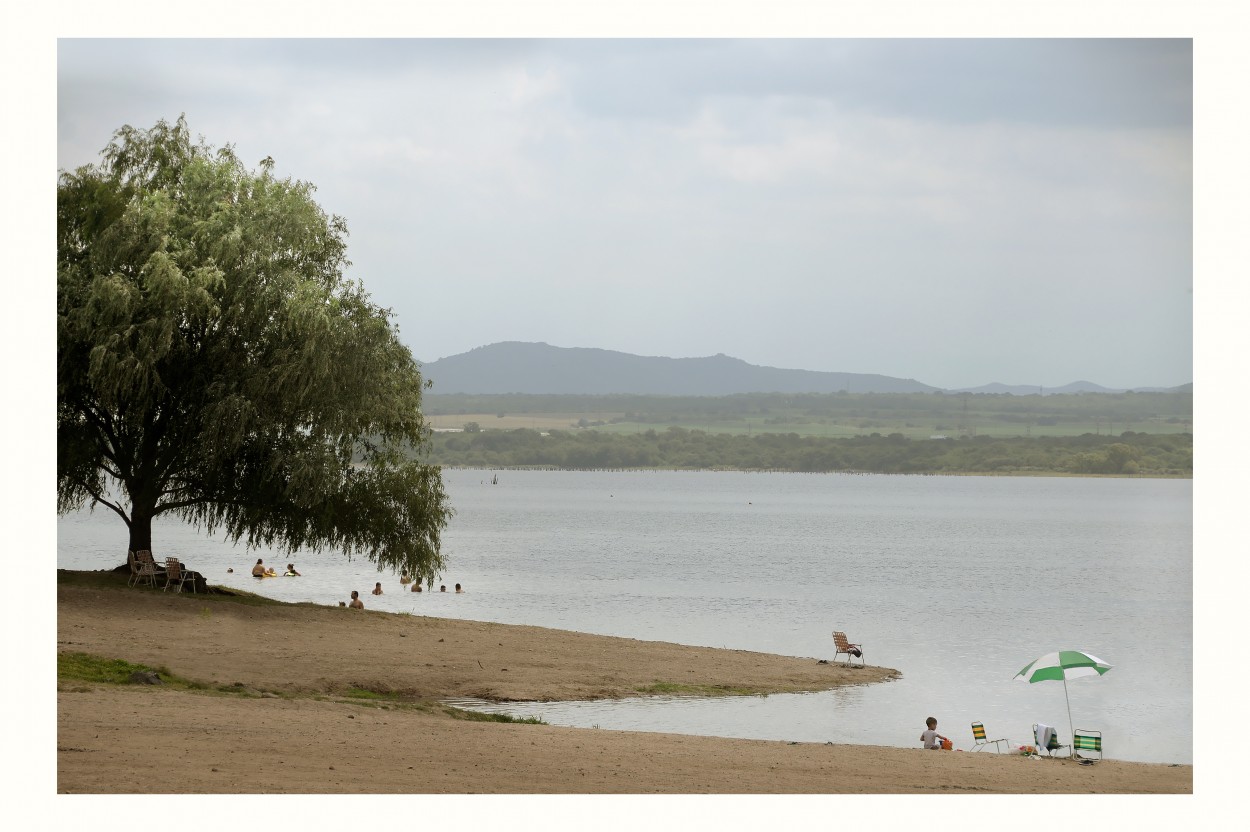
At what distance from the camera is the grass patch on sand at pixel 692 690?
23.5m

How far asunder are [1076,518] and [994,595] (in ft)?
311

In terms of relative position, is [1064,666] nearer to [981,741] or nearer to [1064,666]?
[1064,666]

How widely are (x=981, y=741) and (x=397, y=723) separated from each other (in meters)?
10.8

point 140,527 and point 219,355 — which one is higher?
point 219,355

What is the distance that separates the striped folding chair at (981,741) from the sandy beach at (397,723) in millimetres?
2596

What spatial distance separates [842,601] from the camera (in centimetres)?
5041

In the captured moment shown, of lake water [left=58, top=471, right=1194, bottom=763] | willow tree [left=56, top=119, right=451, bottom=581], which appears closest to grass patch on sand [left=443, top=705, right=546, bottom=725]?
lake water [left=58, top=471, right=1194, bottom=763]

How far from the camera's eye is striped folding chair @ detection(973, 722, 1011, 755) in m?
20.8

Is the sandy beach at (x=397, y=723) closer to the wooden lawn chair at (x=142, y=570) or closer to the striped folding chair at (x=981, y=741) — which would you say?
the wooden lawn chair at (x=142, y=570)

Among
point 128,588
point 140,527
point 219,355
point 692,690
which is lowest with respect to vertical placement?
point 692,690

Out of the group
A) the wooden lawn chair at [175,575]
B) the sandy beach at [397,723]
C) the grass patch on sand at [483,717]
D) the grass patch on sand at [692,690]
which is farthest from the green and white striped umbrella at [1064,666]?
the wooden lawn chair at [175,575]

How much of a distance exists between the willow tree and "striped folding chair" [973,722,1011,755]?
42.0 feet

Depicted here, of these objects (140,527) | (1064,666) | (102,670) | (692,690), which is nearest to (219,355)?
(140,527)
